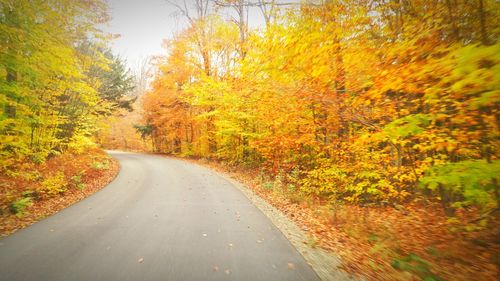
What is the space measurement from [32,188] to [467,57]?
12747 mm

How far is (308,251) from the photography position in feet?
17.3

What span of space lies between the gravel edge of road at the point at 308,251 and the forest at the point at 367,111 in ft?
0.90

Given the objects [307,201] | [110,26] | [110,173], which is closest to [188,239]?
[307,201]

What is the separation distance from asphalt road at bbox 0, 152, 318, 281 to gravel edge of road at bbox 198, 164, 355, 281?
0.17 meters

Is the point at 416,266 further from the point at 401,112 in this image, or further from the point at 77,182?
the point at 77,182

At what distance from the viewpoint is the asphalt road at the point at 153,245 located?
4.32m

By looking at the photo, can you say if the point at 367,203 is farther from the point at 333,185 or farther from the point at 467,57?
the point at 467,57

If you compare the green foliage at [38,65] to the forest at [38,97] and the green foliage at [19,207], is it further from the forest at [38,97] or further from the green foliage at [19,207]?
the green foliage at [19,207]

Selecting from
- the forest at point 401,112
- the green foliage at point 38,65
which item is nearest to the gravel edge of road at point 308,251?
the forest at point 401,112

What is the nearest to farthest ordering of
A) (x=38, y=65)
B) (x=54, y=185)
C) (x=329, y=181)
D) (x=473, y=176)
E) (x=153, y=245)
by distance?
(x=473, y=176) < (x=153, y=245) < (x=38, y=65) < (x=54, y=185) < (x=329, y=181)

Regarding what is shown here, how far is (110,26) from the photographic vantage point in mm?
14180

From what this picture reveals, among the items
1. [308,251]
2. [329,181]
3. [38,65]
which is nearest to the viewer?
[308,251]

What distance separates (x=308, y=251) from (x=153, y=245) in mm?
3442

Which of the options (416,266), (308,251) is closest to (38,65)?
(308,251)
